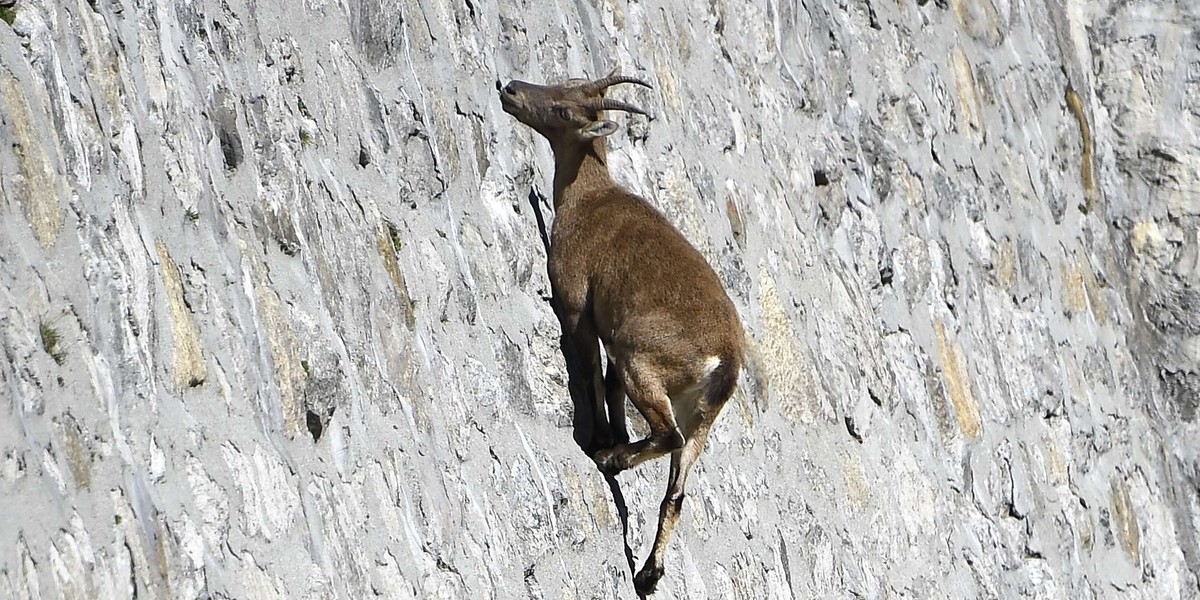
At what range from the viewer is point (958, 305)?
744 centimetres

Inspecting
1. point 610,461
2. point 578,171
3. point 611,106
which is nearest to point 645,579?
point 610,461

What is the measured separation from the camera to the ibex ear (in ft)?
16.8

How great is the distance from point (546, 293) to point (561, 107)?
A: 0.63m

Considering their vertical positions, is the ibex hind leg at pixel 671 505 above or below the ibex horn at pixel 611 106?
below

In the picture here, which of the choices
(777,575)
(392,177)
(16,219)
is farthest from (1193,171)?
(16,219)

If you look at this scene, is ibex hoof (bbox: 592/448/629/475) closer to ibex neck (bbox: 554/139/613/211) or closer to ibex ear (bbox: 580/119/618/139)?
ibex neck (bbox: 554/139/613/211)

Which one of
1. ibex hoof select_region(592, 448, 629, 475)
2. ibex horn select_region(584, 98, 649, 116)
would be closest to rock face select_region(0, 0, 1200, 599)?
ibex hoof select_region(592, 448, 629, 475)

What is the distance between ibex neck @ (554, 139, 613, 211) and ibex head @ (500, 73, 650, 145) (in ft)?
0.29

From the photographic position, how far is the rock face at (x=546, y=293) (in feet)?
10.8

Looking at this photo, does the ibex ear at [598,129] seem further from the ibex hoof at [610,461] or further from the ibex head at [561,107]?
the ibex hoof at [610,461]

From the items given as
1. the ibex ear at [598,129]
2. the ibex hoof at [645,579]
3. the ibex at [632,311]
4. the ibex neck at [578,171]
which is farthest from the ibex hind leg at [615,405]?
the ibex ear at [598,129]

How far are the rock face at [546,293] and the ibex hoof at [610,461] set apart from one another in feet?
0.17

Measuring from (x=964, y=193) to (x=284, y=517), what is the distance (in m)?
4.97

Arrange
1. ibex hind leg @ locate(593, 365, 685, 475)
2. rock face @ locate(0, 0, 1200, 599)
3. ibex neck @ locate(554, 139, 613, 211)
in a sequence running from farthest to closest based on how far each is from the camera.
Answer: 1. ibex neck @ locate(554, 139, 613, 211)
2. ibex hind leg @ locate(593, 365, 685, 475)
3. rock face @ locate(0, 0, 1200, 599)
